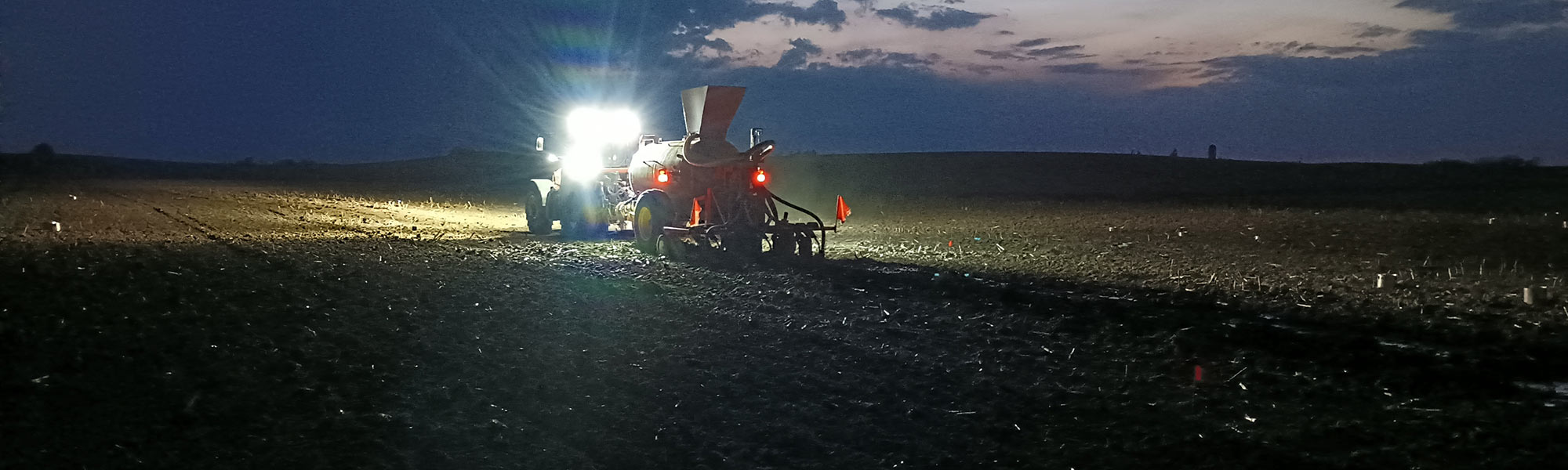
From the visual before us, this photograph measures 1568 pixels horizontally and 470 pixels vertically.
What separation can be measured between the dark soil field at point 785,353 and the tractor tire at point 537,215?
8.79 feet

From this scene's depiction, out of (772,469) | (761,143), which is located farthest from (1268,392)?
(761,143)

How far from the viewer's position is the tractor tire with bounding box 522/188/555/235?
73.3 ft

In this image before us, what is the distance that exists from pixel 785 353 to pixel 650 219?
9421mm

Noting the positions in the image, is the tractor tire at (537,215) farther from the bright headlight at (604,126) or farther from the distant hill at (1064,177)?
the distant hill at (1064,177)

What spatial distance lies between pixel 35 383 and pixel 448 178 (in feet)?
188

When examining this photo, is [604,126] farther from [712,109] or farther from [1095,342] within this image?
[1095,342]

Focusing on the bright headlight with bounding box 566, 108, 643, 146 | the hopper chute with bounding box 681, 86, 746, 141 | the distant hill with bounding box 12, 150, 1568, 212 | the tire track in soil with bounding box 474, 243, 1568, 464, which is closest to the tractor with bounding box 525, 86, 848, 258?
the hopper chute with bounding box 681, 86, 746, 141

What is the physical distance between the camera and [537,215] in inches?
892

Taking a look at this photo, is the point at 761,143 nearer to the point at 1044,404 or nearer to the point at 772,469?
the point at 1044,404

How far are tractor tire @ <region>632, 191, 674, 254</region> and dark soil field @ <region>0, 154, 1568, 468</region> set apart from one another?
279 millimetres

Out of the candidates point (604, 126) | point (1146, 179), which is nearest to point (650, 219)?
point (604, 126)

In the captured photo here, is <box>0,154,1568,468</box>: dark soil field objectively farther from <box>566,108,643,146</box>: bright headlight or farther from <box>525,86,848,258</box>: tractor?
<box>566,108,643,146</box>: bright headlight

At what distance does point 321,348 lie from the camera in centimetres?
851

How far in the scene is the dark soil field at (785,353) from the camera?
19.1 feet
